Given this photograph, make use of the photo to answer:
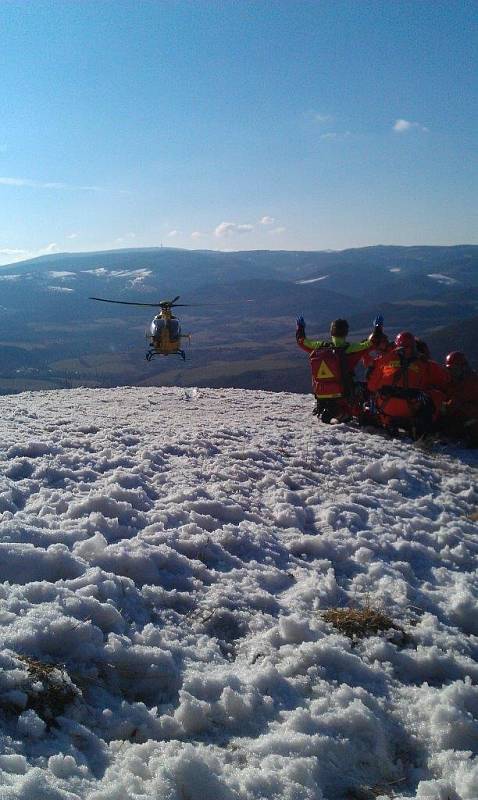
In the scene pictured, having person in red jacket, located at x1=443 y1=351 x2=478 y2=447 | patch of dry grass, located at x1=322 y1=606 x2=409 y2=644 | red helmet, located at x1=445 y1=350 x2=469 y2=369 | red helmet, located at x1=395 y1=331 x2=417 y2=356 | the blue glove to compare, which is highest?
the blue glove

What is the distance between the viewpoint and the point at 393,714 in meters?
3.41

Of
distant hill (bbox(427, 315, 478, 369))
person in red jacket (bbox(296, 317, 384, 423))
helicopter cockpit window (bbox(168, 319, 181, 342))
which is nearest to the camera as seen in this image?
person in red jacket (bbox(296, 317, 384, 423))

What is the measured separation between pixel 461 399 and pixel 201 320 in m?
108

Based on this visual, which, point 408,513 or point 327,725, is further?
point 408,513

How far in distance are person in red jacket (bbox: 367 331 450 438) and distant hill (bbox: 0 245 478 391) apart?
11.8 metres

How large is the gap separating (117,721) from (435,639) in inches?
99.4

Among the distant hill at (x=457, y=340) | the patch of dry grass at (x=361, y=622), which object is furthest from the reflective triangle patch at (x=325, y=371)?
the distant hill at (x=457, y=340)

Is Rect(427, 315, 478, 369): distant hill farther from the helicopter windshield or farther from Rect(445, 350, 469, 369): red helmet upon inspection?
Rect(445, 350, 469, 369): red helmet

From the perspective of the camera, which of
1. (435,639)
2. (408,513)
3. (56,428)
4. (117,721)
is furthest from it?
(56,428)

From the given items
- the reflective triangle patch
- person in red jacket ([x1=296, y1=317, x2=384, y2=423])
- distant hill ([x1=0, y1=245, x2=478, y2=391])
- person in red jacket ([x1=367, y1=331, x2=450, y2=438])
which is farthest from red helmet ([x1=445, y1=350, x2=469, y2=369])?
distant hill ([x1=0, y1=245, x2=478, y2=391])

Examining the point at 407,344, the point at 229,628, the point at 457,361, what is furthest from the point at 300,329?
the point at 229,628

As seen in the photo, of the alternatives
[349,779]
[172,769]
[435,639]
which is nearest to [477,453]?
[435,639]

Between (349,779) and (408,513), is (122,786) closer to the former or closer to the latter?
(349,779)

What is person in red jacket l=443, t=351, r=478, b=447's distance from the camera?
10062 millimetres
